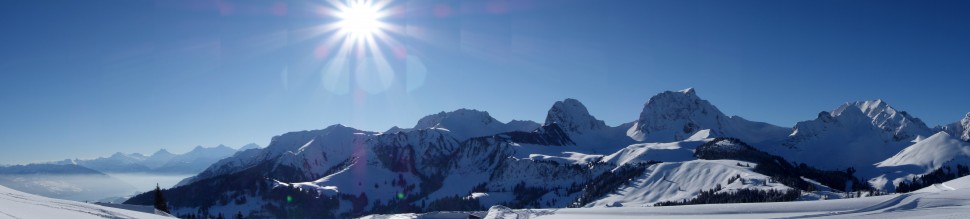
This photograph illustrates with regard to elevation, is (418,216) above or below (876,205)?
below

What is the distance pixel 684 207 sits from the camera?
2463 inches

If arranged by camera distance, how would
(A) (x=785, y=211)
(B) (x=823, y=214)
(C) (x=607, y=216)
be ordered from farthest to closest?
(C) (x=607, y=216) → (A) (x=785, y=211) → (B) (x=823, y=214)

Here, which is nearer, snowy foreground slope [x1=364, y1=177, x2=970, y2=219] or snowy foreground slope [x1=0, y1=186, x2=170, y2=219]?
snowy foreground slope [x1=0, y1=186, x2=170, y2=219]

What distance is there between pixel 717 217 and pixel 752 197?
121 metres

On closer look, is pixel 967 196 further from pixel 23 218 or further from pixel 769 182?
pixel 769 182

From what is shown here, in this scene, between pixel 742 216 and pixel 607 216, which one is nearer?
pixel 742 216

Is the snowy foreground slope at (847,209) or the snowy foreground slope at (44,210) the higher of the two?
the snowy foreground slope at (44,210)

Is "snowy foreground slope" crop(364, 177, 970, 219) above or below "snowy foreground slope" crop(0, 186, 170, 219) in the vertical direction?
below

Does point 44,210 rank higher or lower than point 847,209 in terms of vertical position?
higher

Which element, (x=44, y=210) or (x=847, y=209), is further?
(x=847, y=209)

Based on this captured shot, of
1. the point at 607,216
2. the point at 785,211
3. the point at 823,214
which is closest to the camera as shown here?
the point at 823,214

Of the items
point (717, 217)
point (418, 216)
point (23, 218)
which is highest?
point (23, 218)

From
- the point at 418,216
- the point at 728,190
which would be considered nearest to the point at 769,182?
the point at 728,190

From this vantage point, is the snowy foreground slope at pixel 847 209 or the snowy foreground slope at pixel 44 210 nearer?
the snowy foreground slope at pixel 44 210
